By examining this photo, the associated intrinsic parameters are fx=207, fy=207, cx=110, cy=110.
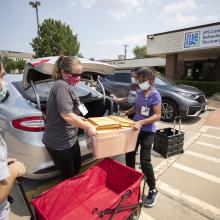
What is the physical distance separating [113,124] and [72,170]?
2.37ft

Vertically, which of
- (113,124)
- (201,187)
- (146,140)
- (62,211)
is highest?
(113,124)

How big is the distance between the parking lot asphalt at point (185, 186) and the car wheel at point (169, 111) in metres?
1.59

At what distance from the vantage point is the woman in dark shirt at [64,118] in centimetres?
195

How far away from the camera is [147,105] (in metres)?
2.56

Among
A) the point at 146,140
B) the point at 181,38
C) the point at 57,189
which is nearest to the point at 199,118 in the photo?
the point at 146,140

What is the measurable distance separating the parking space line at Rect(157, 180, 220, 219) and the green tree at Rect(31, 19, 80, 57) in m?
21.1

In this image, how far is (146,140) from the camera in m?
2.60

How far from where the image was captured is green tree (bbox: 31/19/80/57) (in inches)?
882

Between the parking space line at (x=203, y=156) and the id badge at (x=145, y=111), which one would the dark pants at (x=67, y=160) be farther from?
the parking space line at (x=203, y=156)

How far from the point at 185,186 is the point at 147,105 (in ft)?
4.67

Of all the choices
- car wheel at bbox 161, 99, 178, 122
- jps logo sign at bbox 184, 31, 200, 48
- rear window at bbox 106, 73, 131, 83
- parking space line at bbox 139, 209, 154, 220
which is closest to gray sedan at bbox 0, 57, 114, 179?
parking space line at bbox 139, 209, 154, 220

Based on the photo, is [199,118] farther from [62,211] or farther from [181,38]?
[181,38]

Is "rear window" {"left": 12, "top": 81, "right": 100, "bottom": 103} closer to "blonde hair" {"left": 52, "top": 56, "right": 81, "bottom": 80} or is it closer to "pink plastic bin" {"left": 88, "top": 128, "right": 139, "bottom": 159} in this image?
"blonde hair" {"left": 52, "top": 56, "right": 81, "bottom": 80}

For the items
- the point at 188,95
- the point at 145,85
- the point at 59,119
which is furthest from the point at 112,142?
the point at 188,95
